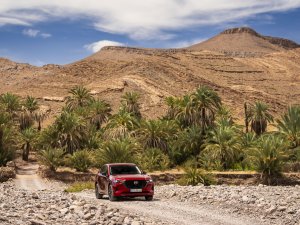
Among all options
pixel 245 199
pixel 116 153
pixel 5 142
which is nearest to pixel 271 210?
pixel 245 199

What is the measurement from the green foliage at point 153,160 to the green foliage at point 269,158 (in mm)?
10017

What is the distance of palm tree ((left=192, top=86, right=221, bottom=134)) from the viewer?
5681 centimetres

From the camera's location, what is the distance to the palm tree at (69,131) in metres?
53.6

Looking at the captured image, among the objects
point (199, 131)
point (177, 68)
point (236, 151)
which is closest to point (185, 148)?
point (199, 131)

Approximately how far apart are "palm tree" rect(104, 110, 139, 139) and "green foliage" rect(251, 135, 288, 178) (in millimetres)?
17045

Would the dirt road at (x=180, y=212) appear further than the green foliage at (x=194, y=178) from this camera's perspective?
No

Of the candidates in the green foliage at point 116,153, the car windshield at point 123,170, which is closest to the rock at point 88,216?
the car windshield at point 123,170

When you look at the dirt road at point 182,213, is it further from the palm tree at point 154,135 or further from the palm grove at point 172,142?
the palm tree at point 154,135

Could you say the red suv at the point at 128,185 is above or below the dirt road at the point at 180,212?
above

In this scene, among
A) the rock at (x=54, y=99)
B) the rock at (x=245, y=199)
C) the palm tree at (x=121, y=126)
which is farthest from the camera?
the rock at (x=54, y=99)

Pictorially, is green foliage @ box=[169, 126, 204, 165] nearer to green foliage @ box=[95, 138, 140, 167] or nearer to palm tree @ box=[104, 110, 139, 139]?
palm tree @ box=[104, 110, 139, 139]

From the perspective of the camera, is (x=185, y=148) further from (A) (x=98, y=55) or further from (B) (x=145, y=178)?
(A) (x=98, y=55)

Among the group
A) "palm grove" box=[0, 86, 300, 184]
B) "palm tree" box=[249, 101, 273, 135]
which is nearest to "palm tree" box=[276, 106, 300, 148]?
"palm grove" box=[0, 86, 300, 184]

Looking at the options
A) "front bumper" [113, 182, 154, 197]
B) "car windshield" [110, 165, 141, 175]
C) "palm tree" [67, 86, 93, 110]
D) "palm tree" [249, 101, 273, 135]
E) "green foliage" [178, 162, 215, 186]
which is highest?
"palm tree" [67, 86, 93, 110]
